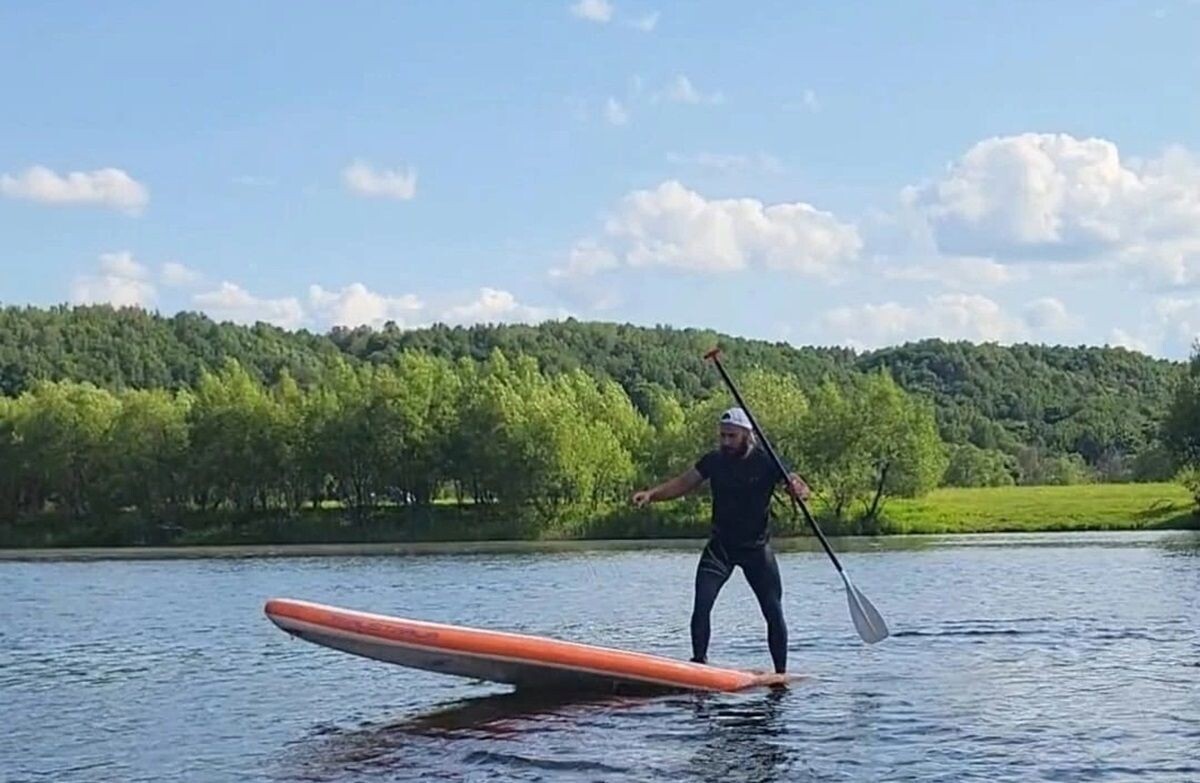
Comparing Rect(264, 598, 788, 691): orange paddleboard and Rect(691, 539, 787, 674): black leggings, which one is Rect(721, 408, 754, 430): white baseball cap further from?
Rect(264, 598, 788, 691): orange paddleboard

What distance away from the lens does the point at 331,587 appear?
4512 centimetres

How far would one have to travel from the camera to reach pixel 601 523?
96.1m

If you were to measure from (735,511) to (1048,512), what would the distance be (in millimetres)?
72624

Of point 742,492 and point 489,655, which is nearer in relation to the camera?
point 489,655

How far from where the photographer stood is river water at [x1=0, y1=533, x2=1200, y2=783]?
44.4 feet

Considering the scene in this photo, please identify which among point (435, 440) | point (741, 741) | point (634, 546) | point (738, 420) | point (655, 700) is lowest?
point (741, 741)

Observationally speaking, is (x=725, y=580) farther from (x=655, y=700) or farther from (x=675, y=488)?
(x=655, y=700)

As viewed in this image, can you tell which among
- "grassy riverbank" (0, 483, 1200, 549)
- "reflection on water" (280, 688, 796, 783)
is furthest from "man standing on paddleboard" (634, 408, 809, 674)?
"grassy riverbank" (0, 483, 1200, 549)

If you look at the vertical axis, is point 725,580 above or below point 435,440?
below

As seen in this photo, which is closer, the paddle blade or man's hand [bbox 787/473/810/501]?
man's hand [bbox 787/473/810/501]

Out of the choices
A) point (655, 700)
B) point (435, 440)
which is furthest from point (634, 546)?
point (655, 700)

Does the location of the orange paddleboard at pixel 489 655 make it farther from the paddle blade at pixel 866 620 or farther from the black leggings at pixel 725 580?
the paddle blade at pixel 866 620

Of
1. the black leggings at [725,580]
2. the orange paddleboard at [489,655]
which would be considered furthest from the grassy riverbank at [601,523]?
the orange paddleboard at [489,655]

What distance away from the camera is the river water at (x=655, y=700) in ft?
44.4
